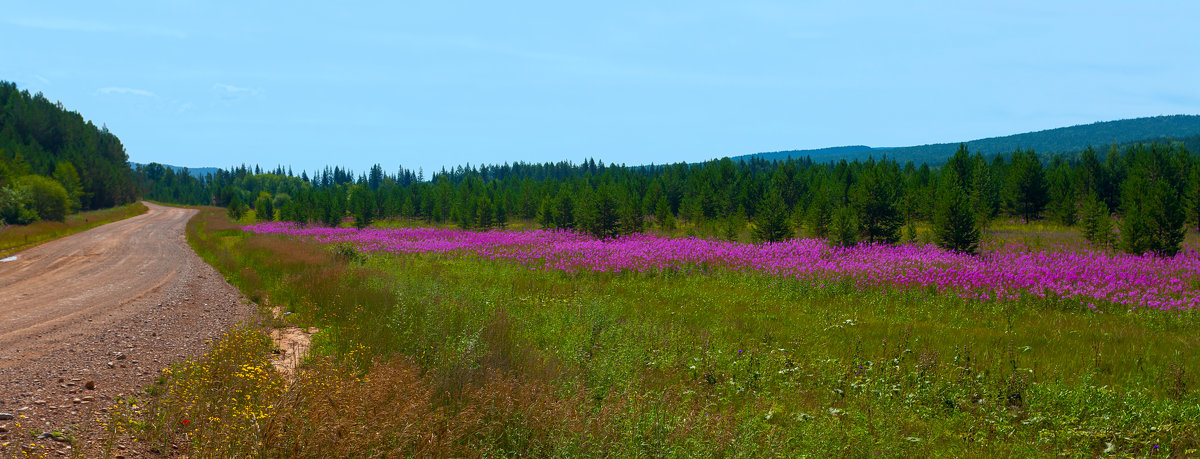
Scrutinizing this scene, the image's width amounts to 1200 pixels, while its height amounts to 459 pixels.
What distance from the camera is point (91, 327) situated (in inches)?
362

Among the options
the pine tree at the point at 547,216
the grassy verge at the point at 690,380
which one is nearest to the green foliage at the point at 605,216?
the pine tree at the point at 547,216

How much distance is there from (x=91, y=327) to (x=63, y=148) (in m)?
120

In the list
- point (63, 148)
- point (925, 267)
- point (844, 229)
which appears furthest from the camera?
point (63, 148)

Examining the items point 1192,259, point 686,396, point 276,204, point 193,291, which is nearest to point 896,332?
point 686,396

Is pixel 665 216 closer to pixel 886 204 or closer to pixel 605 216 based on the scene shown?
pixel 605 216

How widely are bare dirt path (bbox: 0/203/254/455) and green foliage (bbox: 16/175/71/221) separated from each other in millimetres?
41413

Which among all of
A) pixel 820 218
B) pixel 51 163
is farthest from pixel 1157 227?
pixel 51 163

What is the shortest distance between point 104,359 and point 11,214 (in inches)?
2044

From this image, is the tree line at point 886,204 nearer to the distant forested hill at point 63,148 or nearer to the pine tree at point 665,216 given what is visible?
the pine tree at point 665,216

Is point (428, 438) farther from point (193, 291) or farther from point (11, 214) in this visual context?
point (11, 214)

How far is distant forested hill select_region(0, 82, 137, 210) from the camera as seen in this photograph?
2800 inches

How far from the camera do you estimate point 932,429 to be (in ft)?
18.8

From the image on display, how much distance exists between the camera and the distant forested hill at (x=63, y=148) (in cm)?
7112

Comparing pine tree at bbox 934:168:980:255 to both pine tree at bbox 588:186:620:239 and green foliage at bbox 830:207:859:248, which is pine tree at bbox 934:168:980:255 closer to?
green foliage at bbox 830:207:859:248
